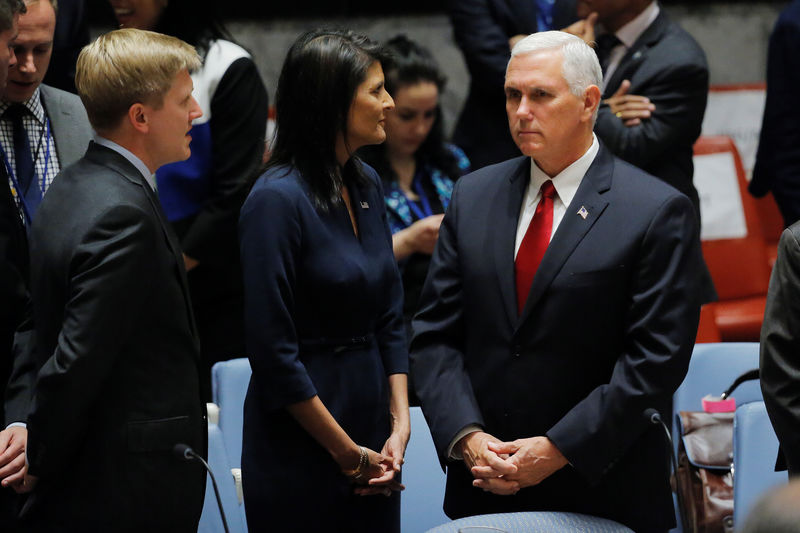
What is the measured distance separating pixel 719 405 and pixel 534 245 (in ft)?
2.91

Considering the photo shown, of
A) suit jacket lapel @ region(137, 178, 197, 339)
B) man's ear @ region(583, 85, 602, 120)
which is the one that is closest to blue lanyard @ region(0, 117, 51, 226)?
suit jacket lapel @ region(137, 178, 197, 339)

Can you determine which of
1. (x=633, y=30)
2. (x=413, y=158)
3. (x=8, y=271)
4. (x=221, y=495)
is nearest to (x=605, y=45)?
(x=633, y=30)

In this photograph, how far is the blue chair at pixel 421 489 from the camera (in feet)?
10.5

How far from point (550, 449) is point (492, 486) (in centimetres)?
15

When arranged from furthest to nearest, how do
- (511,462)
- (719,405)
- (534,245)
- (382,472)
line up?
(719,405), (382,472), (534,245), (511,462)

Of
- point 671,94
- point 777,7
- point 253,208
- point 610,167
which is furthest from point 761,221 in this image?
point 253,208

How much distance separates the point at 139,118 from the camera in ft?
8.06

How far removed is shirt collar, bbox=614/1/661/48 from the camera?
12.6 ft

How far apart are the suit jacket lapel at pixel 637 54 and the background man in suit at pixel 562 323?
1.13m

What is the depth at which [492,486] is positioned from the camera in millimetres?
2551

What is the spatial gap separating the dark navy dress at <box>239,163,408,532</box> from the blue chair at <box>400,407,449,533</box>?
15.3 inches

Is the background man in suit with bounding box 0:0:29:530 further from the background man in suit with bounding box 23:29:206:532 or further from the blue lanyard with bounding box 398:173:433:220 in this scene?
the blue lanyard with bounding box 398:173:433:220

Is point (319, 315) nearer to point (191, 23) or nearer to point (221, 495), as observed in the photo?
point (221, 495)

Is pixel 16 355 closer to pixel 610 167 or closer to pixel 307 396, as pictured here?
pixel 307 396
